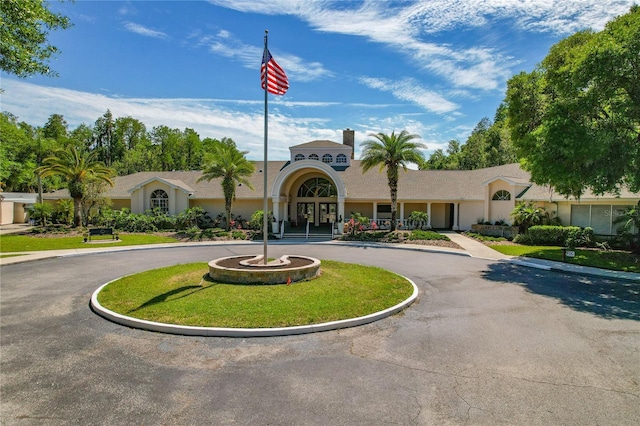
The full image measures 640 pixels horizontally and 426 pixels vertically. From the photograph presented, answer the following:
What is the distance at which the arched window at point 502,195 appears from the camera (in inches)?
1071

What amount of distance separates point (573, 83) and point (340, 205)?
1638cm

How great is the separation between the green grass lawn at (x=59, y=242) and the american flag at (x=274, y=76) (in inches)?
612

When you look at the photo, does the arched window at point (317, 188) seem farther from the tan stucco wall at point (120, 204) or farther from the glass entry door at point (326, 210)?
the tan stucco wall at point (120, 204)

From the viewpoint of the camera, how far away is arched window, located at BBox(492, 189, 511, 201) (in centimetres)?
2720

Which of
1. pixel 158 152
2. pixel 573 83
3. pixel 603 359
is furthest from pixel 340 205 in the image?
pixel 158 152

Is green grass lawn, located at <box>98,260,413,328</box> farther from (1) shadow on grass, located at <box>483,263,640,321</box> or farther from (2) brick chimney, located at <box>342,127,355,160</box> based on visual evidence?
(2) brick chimney, located at <box>342,127,355,160</box>

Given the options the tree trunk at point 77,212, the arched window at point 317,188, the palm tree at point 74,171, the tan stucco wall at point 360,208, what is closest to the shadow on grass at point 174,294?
the tan stucco wall at point 360,208

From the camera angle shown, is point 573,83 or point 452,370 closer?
point 452,370

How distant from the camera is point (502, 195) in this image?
90.8 feet

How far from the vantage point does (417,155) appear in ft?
83.6

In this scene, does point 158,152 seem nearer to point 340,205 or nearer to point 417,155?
point 340,205

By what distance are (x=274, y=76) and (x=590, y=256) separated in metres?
16.8

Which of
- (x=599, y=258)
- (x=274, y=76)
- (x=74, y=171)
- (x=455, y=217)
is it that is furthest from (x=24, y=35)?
(x=455, y=217)

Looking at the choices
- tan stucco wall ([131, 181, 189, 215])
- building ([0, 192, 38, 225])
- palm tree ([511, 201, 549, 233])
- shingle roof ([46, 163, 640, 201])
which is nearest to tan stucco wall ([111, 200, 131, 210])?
shingle roof ([46, 163, 640, 201])
